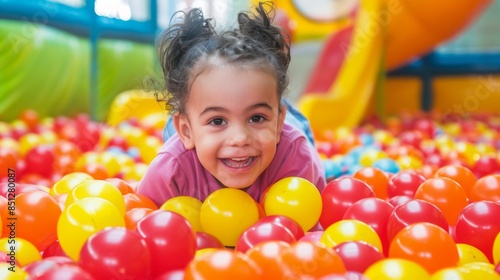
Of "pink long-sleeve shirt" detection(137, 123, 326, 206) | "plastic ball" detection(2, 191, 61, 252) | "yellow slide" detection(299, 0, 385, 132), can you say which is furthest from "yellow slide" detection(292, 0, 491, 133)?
"plastic ball" detection(2, 191, 61, 252)

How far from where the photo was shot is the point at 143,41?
466 cm

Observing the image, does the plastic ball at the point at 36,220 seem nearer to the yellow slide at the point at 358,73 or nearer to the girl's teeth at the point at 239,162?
the girl's teeth at the point at 239,162

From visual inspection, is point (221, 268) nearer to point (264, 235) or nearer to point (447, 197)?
point (264, 235)

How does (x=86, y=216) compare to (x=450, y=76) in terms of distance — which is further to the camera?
(x=450, y=76)

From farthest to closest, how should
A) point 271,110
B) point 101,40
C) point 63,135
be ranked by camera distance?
point 101,40 < point 63,135 < point 271,110

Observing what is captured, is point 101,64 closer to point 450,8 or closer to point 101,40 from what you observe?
point 101,40

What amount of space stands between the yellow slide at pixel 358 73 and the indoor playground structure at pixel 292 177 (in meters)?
0.01

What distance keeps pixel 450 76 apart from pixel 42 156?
3.21 meters

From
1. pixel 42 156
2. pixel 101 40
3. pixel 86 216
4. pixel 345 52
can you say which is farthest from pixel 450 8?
pixel 86 216

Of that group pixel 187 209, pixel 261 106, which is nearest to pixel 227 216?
pixel 187 209

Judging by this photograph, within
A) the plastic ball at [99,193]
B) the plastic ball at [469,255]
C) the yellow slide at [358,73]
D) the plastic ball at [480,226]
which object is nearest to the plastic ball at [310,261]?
the plastic ball at [469,255]

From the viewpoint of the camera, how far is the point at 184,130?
1.27 metres

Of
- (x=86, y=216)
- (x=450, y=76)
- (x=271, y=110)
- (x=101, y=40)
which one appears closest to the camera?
(x=86, y=216)

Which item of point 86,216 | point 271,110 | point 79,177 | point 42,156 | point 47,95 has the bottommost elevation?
point 47,95
